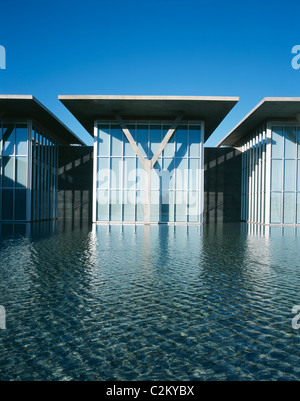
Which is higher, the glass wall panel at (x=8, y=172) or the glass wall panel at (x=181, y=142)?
the glass wall panel at (x=181, y=142)

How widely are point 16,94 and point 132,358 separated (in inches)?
791

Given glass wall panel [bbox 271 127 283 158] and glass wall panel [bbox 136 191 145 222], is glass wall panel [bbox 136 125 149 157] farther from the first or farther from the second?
glass wall panel [bbox 271 127 283 158]

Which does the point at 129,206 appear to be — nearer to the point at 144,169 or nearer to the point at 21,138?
the point at 144,169

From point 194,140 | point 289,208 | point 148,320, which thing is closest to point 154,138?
point 194,140

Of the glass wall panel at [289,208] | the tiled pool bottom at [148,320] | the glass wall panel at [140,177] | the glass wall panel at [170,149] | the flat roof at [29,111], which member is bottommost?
the tiled pool bottom at [148,320]

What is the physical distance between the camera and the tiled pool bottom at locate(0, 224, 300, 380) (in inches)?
138

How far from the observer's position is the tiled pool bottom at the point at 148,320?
3.50 metres

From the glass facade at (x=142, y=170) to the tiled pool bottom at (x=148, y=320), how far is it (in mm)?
15859

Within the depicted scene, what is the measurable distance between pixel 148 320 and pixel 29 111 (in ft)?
71.2

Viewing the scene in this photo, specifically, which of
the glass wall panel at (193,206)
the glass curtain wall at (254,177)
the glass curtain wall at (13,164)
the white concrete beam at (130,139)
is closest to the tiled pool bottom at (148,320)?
the white concrete beam at (130,139)

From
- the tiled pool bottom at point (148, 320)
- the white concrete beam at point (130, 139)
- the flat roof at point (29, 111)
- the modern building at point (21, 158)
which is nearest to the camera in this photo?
the tiled pool bottom at point (148, 320)

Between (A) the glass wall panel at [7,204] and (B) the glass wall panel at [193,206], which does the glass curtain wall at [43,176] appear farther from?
(B) the glass wall panel at [193,206]
